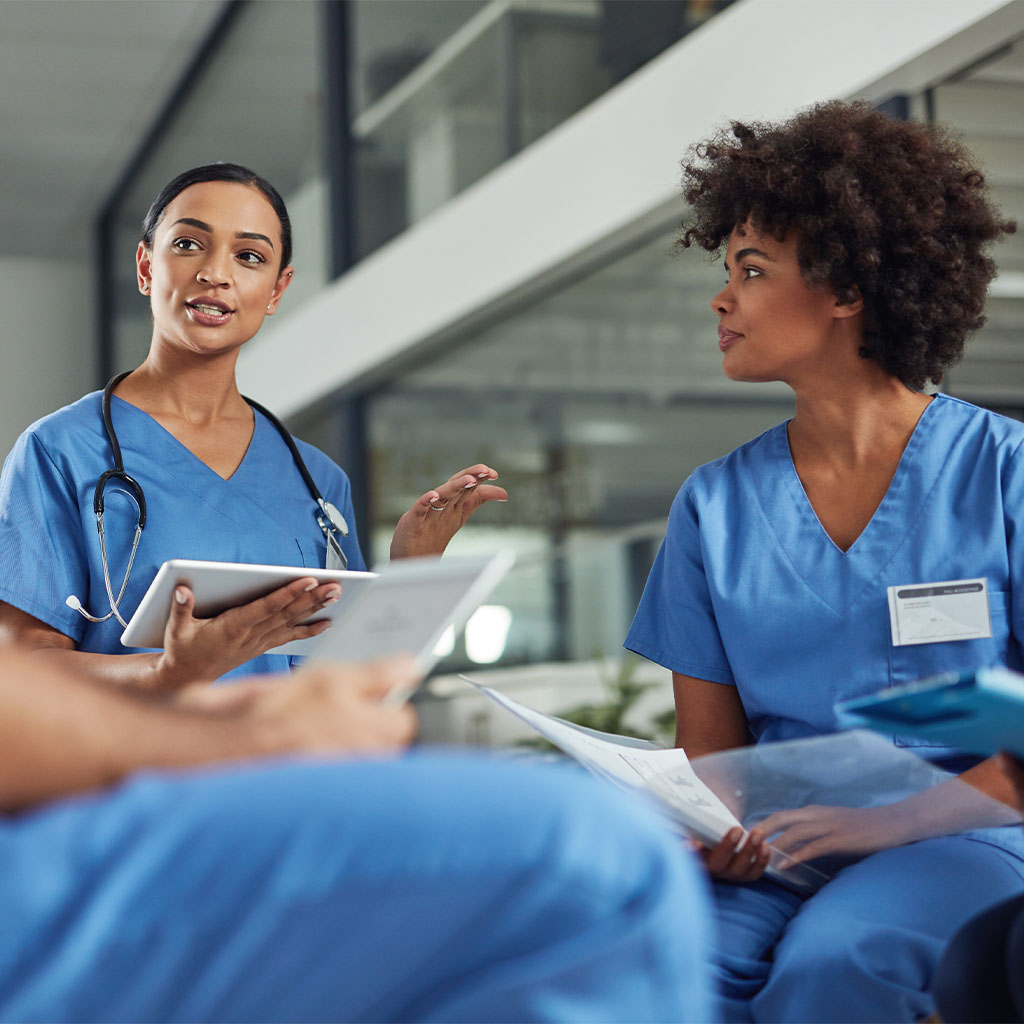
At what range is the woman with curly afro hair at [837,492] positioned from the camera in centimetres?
132

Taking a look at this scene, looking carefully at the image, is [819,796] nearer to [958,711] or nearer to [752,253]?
[958,711]

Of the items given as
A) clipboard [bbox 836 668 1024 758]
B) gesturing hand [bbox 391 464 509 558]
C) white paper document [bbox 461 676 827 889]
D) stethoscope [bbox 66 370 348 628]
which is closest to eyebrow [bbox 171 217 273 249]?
stethoscope [bbox 66 370 348 628]

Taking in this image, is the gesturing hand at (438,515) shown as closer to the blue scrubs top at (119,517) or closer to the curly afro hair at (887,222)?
the blue scrubs top at (119,517)

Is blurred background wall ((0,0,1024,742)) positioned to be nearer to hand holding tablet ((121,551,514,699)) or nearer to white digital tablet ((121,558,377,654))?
white digital tablet ((121,558,377,654))

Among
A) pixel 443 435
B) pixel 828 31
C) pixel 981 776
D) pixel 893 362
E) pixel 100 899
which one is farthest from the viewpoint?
pixel 443 435

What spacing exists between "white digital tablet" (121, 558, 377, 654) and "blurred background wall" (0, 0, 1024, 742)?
1.07 meters

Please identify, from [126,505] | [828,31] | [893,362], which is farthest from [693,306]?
[126,505]

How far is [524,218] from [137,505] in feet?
7.81

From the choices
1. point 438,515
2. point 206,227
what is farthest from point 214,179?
point 438,515

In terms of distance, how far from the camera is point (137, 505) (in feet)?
5.18

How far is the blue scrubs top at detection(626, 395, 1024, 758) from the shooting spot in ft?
4.48

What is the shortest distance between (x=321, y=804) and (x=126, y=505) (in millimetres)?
1059

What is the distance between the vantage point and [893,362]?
5.05 ft

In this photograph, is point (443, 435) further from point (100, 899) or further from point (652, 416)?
point (100, 899)
